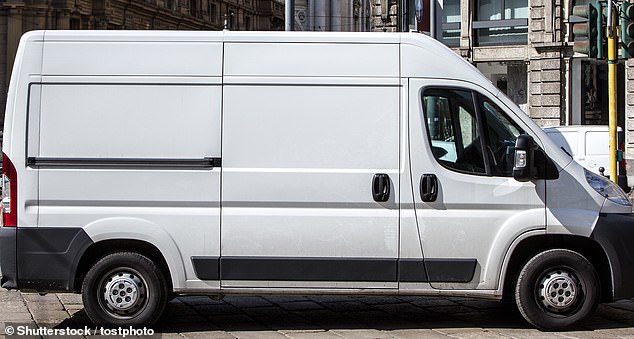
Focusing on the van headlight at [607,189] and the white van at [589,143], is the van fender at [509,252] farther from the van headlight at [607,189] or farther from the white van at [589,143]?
the white van at [589,143]

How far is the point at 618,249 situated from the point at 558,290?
54 centimetres

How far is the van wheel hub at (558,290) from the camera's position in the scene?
7.99m

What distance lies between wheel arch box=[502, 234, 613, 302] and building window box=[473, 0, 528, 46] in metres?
26.2

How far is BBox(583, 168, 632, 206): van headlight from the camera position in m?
8.05

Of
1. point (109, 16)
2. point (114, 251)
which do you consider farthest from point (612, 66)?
point (109, 16)

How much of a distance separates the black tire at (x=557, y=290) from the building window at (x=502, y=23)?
2645cm

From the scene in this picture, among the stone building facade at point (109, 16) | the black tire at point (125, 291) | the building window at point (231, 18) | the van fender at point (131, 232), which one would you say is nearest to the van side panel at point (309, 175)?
the van fender at point (131, 232)

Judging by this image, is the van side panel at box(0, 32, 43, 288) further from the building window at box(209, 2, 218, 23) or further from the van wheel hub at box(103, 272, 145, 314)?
the building window at box(209, 2, 218, 23)

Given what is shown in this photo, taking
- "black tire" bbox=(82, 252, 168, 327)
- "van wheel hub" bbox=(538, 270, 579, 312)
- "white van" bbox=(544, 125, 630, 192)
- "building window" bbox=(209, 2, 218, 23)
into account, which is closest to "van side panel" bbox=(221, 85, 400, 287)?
"black tire" bbox=(82, 252, 168, 327)

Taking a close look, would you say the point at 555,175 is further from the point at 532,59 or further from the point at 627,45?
the point at 532,59

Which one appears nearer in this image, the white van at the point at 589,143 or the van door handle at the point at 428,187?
the van door handle at the point at 428,187

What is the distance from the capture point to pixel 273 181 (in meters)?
7.82

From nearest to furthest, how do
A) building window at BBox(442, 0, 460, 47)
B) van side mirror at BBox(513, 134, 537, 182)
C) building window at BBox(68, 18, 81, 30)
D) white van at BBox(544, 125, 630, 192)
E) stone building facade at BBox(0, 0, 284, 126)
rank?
van side mirror at BBox(513, 134, 537, 182)
white van at BBox(544, 125, 630, 192)
building window at BBox(442, 0, 460, 47)
stone building facade at BBox(0, 0, 284, 126)
building window at BBox(68, 18, 81, 30)

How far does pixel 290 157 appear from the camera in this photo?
25.7 feet
